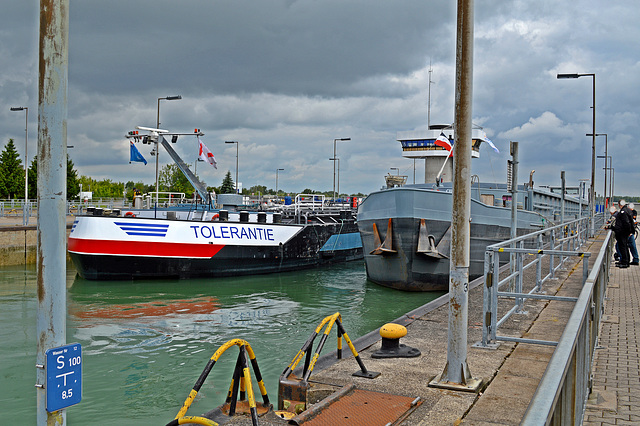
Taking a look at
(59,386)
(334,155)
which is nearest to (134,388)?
(59,386)

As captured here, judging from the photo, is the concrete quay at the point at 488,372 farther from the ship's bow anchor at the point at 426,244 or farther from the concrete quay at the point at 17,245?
the concrete quay at the point at 17,245

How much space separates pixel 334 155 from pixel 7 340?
149ft

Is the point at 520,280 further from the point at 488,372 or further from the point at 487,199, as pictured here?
the point at 487,199

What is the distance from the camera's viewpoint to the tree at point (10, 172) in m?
56.2

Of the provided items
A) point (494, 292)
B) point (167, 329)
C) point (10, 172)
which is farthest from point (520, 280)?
point (10, 172)

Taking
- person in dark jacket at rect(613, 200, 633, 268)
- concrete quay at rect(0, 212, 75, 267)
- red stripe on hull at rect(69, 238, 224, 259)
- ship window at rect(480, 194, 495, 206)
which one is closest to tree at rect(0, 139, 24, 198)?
concrete quay at rect(0, 212, 75, 267)

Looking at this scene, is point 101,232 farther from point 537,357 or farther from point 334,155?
point 334,155

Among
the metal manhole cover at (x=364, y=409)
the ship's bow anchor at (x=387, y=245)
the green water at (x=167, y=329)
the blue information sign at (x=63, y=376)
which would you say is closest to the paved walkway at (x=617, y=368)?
the metal manhole cover at (x=364, y=409)

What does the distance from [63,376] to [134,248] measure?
17884 mm

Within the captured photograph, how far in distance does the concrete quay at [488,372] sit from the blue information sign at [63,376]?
1.82 m

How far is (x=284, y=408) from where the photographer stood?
233 inches

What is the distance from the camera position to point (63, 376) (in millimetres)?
3945

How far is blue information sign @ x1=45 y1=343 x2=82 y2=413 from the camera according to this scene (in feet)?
12.6

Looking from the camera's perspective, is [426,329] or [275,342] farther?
[275,342]
